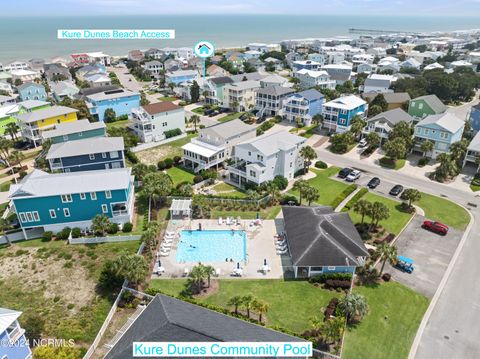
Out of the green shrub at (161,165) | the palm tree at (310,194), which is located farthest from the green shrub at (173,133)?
the palm tree at (310,194)

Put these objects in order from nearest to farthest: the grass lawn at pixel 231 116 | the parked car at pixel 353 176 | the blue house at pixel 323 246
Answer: the blue house at pixel 323 246 < the parked car at pixel 353 176 < the grass lawn at pixel 231 116

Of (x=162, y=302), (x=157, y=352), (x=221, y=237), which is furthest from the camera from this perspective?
(x=221, y=237)

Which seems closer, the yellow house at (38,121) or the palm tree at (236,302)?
the palm tree at (236,302)

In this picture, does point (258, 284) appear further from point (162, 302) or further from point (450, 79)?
point (450, 79)

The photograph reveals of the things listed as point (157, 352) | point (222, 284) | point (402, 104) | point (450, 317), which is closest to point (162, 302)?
point (157, 352)

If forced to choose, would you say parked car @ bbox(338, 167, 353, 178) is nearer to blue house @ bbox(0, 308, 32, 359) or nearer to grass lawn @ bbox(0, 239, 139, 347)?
grass lawn @ bbox(0, 239, 139, 347)

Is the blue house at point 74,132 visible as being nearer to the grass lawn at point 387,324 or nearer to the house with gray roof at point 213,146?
the house with gray roof at point 213,146
